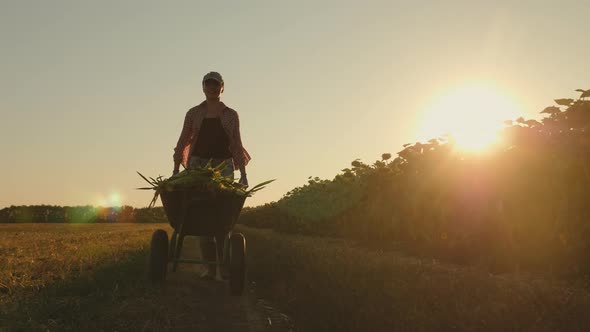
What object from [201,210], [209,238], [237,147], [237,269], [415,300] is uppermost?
[237,147]

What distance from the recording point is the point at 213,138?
692 centimetres

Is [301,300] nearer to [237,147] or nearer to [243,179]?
[243,179]

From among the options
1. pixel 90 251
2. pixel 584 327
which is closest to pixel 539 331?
pixel 584 327

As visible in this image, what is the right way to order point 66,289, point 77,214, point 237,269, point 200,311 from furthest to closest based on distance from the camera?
point 77,214, point 237,269, point 66,289, point 200,311

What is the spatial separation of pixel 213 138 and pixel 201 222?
1298 millimetres

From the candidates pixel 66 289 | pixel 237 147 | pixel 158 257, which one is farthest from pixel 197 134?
pixel 66 289

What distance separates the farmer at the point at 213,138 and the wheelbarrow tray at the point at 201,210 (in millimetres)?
807

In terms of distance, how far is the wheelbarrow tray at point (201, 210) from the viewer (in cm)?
589

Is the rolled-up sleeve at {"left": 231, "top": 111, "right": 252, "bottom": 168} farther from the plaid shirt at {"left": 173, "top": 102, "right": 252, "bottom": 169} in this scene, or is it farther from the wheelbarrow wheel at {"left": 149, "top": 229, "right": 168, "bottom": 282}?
the wheelbarrow wheel at {"left": 149, "top": 229, "right": 168, "bottom": 282}

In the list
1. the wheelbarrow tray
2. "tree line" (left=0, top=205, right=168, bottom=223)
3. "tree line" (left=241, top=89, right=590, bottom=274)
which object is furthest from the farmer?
"tree line" (left=0, top=205, right=168, bottom=223)

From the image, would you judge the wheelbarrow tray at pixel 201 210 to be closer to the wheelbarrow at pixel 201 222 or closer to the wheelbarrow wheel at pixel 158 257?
the wheelbarrow at pixel 201 222

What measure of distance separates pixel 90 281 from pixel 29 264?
2.07m

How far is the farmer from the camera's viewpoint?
22.6 feet

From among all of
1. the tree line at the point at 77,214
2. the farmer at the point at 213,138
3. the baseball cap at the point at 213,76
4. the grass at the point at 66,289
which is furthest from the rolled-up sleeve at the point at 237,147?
the tree line at the point at 77,214
